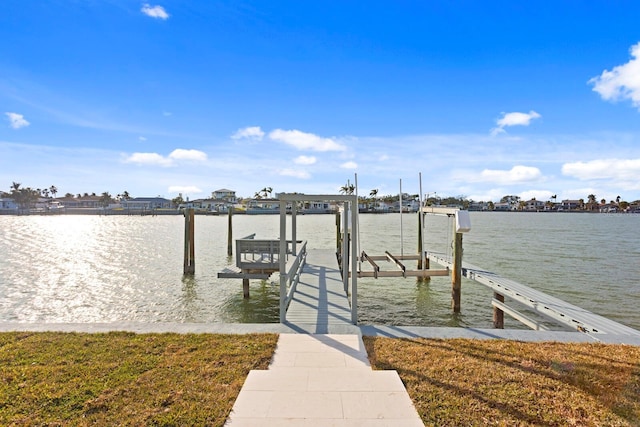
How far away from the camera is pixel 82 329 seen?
656cm

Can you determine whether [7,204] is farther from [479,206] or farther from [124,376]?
[479,206]

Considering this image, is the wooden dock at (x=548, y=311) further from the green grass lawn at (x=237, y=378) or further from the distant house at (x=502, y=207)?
the distant house at (x=502, y=207)

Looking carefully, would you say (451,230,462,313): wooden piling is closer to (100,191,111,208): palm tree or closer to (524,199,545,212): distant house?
(100,191,111,208): palm tree

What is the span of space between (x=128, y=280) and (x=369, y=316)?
12.2 m

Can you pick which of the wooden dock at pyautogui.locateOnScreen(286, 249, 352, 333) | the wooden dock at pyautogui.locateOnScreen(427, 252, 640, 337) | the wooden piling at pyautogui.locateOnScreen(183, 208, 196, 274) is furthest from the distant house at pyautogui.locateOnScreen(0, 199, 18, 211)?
the wooden dock at pyautogui.locateOnScreen(427, 252, 640, 337)

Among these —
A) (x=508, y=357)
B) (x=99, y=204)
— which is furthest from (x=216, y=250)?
(x=99, y=204)

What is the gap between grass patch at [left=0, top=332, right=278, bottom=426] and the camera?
3857 millimetres

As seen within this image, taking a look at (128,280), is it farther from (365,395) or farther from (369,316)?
(365,395)

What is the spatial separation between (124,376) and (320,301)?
485cm

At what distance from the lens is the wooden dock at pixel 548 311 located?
6.82 metres

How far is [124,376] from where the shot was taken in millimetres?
4715

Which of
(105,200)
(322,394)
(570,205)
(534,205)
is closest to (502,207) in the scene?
(534,205)

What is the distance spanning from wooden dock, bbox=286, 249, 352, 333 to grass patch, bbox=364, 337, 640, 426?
4.84 feet

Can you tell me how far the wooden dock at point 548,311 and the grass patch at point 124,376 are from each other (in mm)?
6428
